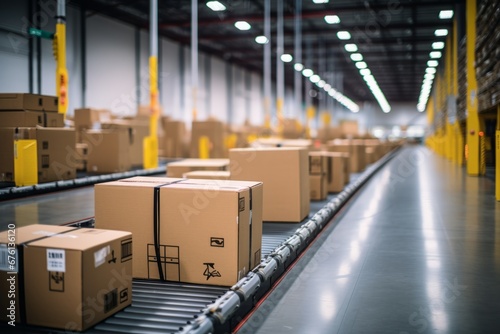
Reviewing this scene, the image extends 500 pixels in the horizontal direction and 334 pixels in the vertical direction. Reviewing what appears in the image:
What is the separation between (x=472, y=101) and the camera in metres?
11.3

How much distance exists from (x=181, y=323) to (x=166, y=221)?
0.79 metres

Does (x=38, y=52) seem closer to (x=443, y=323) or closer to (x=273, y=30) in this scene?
(x=273, y=30)

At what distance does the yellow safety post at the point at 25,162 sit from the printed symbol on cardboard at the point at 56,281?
591 centimetres

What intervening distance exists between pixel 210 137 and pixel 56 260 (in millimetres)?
12400

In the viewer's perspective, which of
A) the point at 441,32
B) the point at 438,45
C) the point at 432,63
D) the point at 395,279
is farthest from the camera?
the point at 432,63

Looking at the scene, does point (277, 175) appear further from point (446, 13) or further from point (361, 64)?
point (361, 64)

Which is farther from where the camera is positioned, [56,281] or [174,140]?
[174,140]

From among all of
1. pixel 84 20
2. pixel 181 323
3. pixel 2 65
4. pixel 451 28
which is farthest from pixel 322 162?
pixel 451 28

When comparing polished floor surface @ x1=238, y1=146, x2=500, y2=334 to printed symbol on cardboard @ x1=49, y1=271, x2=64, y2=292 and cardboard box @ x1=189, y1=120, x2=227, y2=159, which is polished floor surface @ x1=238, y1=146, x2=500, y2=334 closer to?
printed symbol on cardboard @ x1=49, y1=271, x2=64, y2=292

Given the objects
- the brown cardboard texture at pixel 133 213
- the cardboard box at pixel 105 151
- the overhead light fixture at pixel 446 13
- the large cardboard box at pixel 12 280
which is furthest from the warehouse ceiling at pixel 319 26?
the large cardboard box at pixel 12 280

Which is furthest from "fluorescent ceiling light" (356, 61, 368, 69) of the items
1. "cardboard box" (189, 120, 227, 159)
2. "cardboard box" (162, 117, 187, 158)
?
"cardboard box" (189, 120, 227, 159)

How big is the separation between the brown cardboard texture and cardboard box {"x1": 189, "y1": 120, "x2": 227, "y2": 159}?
442 inches

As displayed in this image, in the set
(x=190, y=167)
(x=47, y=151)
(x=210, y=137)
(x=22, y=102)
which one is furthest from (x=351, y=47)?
(x=190, y=167)

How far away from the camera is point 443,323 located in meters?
2.80
